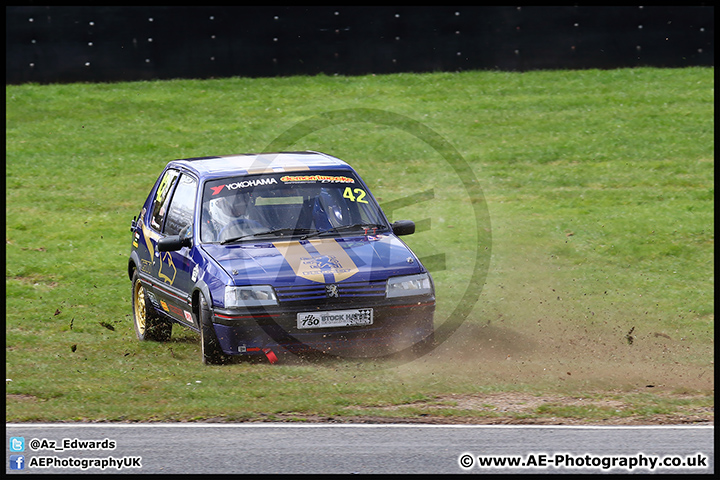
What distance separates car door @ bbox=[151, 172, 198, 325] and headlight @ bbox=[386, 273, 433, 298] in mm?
1873

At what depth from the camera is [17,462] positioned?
5805 mm

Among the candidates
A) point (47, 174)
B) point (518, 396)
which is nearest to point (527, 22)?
point (47, 174)

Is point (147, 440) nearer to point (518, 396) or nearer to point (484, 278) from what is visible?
point (518, 396)

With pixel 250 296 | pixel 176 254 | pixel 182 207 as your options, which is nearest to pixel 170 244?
pixel 176 254

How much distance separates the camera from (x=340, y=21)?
22.4 metres

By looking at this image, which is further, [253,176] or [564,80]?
[564,80]

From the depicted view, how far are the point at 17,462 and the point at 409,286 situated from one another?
3565mm

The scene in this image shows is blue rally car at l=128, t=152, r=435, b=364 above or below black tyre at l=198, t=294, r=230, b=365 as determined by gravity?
above

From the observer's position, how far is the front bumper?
24.7 feet

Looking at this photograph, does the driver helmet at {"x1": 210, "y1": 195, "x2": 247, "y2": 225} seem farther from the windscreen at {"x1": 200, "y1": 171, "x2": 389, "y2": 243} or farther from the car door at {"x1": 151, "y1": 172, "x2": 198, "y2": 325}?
the car door at {"x1": 151, "y1": 172, "x2": 198, "y2": 325}

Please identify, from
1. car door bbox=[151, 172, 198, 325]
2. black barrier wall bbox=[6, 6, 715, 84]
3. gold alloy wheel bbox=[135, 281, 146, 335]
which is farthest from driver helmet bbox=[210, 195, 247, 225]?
black barrier wall bbox=[6, 6, 715, 84]

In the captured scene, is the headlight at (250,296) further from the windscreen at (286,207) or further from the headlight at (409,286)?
the headlight at (409,286)

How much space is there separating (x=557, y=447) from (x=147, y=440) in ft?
9.37

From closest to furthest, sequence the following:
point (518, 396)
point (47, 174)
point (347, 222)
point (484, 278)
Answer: point (518, 396) < point (347, 222) < point (484, 278) < point (47, 174)
